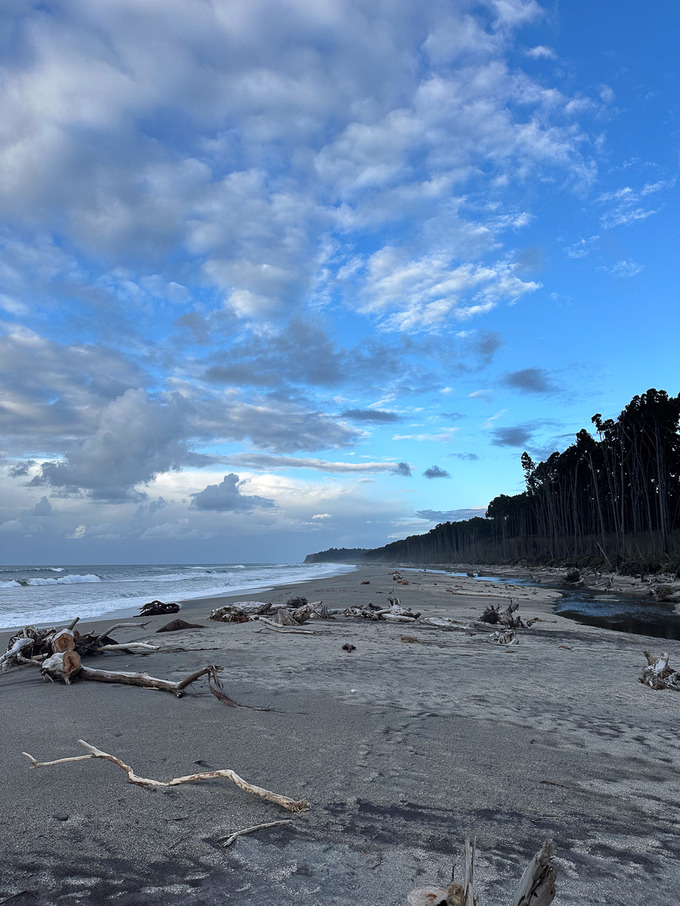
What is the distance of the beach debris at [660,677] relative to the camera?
250 inches

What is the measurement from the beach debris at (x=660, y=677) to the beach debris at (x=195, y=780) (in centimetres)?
529

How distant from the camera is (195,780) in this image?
3.15m

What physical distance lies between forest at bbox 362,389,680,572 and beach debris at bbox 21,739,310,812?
32983mm

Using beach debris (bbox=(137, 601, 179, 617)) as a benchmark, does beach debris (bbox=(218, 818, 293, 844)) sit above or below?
above

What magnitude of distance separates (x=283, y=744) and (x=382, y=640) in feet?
20.2

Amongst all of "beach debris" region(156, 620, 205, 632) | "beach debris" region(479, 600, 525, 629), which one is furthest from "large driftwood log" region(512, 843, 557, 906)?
"beach debris" region(479, 600, 525, 629)

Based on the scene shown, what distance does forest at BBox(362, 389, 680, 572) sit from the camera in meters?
43.0

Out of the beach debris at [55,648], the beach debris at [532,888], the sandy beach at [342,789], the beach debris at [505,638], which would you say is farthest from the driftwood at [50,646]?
the beach debris at [505,638]

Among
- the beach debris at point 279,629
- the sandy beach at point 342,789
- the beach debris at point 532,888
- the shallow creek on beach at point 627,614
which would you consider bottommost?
the shallow creek on beach at point 627,614

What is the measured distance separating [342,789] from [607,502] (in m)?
73.4

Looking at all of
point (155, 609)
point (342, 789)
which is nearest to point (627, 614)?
point (155, 609)

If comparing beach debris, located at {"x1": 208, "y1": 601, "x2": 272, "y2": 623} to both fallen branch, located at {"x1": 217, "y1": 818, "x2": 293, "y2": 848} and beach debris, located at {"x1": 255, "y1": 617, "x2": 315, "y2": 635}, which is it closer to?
beach debris, located at {"x1": 255, "y1": 617, "x2": 315, "y2": 635}

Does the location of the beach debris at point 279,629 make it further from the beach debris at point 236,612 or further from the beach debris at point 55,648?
the beach debris at point 55,648

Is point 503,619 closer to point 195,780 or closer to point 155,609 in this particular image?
point 155,609
